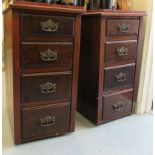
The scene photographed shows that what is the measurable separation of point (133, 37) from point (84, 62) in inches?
15.0

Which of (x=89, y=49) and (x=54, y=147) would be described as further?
(x=89, y=49)

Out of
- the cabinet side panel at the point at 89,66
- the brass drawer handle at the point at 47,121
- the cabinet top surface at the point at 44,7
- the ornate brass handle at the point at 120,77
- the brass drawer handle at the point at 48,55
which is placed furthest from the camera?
the ornate brass handle at the point at 120,77

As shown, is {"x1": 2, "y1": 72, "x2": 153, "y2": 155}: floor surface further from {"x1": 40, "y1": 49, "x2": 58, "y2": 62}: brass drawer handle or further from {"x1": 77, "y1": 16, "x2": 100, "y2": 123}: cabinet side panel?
{"x1": 40, "y1": 49, "x2": 58, "y2": 62}: brass drawer handle

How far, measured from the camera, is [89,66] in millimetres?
1482

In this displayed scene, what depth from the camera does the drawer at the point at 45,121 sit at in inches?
48.2

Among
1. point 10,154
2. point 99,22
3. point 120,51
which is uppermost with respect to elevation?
point 99,22

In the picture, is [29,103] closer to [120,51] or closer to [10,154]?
[10,154]

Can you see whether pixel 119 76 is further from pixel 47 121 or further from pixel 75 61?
pixel 47 121

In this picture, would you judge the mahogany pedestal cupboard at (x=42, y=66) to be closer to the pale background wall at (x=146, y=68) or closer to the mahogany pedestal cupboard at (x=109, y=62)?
the mahogany pedestal cupboard at (x=109, y=62)

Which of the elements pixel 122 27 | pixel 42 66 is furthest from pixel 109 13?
pixel 42 66

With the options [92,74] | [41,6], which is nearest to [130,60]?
[92,74]

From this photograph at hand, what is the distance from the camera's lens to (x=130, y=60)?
1.53m

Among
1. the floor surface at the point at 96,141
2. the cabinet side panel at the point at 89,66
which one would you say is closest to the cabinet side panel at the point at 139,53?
the floor surface at the point at 96,141

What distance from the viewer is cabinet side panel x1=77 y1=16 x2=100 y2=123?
138 cm
